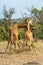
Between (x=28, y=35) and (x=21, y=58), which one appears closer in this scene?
(x=21, y=58)

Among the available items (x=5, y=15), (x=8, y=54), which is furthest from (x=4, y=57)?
(x=5, y=15)

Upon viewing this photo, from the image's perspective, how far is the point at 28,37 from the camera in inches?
415

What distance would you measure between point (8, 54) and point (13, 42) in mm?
646

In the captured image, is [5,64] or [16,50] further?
[16,50]

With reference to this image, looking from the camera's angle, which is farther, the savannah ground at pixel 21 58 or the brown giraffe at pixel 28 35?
the brown giraffe at pixel 28 35

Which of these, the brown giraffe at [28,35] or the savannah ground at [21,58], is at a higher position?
the brown giraffe at [28,35]

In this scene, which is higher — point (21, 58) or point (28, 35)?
point (28, 35)

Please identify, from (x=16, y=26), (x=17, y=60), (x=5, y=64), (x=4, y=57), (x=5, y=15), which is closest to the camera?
(x=5, y=64)

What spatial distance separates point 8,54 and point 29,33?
128cm

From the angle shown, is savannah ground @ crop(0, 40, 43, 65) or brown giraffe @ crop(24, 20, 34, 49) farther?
brown giraffe @ crop(24, 20, 34, 49)

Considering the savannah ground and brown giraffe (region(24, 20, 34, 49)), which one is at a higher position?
brown giraffe (region(24, 20, 34, 49))

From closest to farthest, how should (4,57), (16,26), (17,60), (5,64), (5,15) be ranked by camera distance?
(5,64)
(17,60)
(4,57)
(16,26)
(5,15)

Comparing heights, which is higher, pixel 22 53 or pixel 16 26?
pixel 16 26

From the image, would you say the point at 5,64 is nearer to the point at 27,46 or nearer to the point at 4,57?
the point at 4,57
